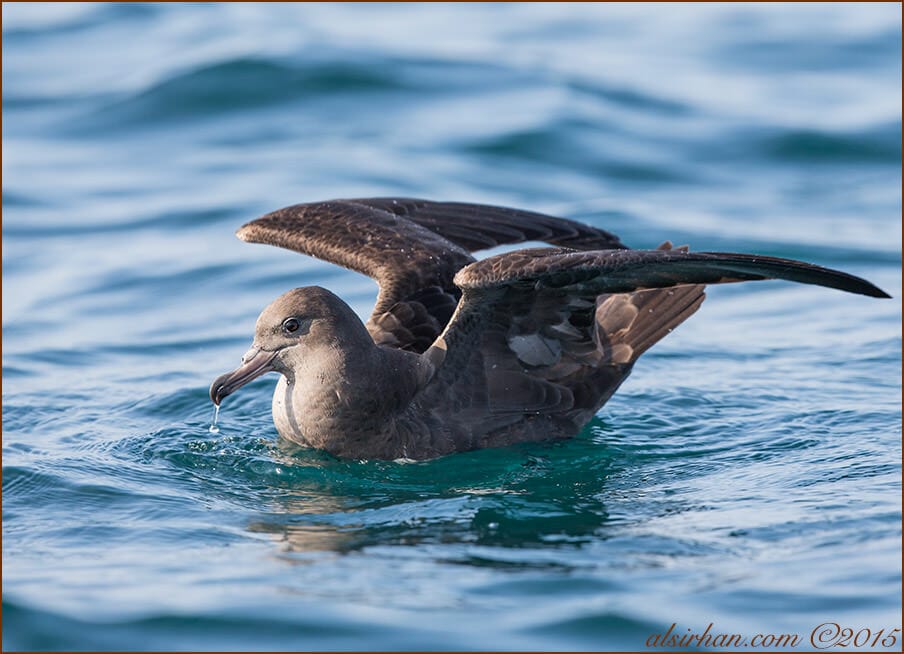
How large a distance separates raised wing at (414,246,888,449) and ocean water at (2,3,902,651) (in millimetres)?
265

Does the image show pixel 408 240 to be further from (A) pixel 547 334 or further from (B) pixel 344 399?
(B) pixel 344 399

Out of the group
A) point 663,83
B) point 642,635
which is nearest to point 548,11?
point 663,83

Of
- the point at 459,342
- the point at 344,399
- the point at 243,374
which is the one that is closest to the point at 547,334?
the point at 459,342

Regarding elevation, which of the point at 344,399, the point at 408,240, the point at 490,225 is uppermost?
the point at 490,225

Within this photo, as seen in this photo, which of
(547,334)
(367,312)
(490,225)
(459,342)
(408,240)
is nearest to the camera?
(459,342)

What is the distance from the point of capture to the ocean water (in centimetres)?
634

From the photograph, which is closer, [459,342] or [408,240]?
[459,342]

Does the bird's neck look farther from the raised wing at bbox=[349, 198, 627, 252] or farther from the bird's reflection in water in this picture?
the raised wing at bbox=[349, 198, 627, 252]

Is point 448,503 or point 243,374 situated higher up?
point 243,374

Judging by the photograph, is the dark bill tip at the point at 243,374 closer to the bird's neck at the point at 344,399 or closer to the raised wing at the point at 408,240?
the bird's neck at the point at 344,399

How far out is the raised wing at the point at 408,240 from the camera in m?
8.99

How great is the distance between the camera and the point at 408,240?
947cm

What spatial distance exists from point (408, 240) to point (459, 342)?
4.34ft

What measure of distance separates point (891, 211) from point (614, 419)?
5980mm
